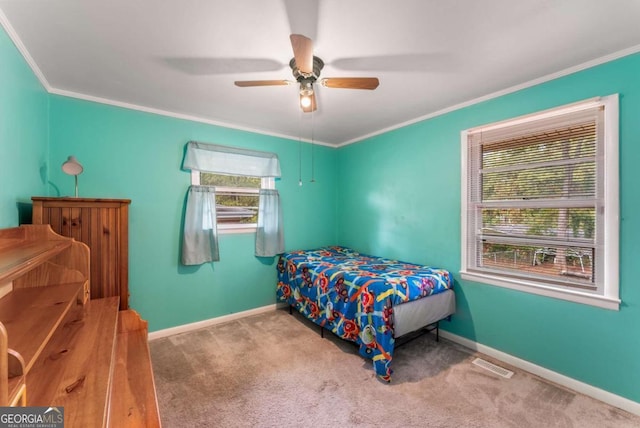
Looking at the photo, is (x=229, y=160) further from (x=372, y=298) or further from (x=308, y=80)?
(x=372, y=298)

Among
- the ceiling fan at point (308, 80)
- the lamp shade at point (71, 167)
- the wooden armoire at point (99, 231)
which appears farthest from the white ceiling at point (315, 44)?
the wooden armoire at point (99, 231)

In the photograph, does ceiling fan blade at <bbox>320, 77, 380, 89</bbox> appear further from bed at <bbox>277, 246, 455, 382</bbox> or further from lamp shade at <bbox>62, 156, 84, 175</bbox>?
lamp shade at <bbox>62, 156, 84, 175</bbox>

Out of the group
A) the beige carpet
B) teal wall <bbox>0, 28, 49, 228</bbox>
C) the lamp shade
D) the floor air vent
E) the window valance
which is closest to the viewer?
teal wall <bbox>0, 28, 49, 228</bbox>

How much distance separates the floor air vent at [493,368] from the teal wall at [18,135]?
3.47 m

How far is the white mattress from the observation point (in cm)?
213

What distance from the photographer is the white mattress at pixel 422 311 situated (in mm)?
2133

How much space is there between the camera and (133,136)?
268 cm

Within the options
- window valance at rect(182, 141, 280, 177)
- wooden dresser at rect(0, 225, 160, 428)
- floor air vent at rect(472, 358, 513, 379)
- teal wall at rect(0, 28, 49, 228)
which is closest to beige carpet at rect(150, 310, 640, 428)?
floor air vent at rect(472, 358, 513, 379)

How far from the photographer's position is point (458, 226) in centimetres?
270

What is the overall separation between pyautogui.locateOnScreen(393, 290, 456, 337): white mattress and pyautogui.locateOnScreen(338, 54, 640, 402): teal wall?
214 millimetres

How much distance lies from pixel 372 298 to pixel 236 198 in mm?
2063

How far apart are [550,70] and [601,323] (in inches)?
73.5

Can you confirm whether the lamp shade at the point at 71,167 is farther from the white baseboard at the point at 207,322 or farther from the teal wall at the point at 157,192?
the white baseboard at the point at 207,322

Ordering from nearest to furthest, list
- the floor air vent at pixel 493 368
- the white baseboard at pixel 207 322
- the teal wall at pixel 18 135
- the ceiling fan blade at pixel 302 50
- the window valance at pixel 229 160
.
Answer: the ceiling fan blade at pixel 302 50 < the teal wall at pixel 18 135 < the floor air vent at pixel 493 368 < the white baseboard at pixel 207 322 < the window valance at pixel 229 160
